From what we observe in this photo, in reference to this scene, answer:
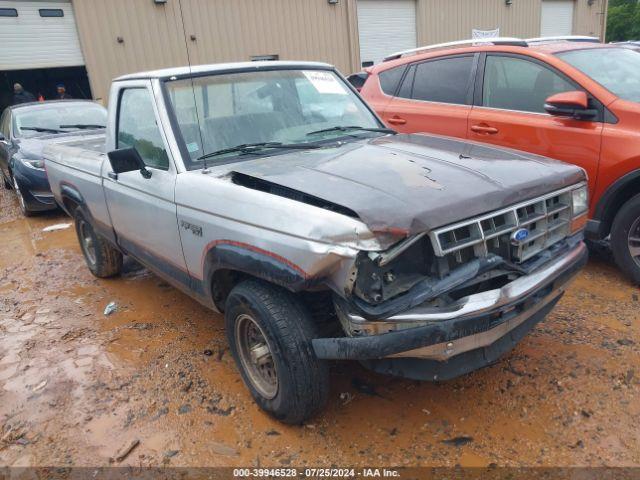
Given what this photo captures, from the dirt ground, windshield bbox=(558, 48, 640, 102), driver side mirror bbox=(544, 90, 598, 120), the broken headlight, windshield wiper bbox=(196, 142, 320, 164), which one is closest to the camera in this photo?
the broken headlight

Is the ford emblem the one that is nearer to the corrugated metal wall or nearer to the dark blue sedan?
the dark blue sedan

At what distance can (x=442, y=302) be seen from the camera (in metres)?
2.32

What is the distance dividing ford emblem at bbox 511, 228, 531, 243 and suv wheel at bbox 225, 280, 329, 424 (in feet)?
3.53

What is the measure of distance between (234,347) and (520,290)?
5.29 feet

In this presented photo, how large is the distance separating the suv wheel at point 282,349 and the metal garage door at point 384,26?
15409mm

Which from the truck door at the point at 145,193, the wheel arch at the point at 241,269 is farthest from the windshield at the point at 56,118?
the wheel arch at the point at 241,269

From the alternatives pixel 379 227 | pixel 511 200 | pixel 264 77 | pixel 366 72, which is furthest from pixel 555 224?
pixel 366 72

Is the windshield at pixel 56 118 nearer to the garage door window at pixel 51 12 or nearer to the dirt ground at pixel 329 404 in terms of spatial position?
the garage door window at pixel 51 12

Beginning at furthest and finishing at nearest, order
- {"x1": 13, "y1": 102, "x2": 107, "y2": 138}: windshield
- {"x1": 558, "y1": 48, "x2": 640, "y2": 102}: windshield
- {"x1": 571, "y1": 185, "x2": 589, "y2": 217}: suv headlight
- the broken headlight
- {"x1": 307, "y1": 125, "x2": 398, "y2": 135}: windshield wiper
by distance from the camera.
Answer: {"x1": 13, "y1": 102, "x2": 107, "y2": 138}: windshield
{"x1": 558, "y1": 48, "x2": 640, "y2": 102}: windshield
{"x1": 307, "y1": 125, "x2": 398, "y2": 135}: windshield wiper
{"x1": 571, "y1": 185, "x2": 589, "y2": 217}: suv headlight
the broken headlight

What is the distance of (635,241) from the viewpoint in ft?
13.0

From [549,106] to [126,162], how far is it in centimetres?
331

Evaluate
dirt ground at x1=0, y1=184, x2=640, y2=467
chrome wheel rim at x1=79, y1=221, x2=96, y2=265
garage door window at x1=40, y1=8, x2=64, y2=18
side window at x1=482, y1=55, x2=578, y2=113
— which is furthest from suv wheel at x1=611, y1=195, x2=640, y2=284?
garage door window at x1=40, y1=8, x2=64, y2=18

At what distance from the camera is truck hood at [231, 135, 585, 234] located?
224 centimetres

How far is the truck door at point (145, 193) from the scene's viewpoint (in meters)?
3.25
